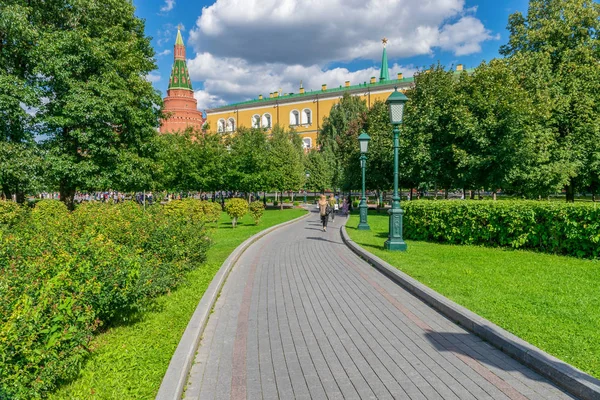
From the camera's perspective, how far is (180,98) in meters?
69.7

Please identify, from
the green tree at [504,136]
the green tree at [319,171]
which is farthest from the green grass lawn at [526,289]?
the green tree at [319,171]

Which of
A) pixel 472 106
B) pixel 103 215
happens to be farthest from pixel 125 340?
pixel 472 106

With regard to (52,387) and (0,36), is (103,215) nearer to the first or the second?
(52,387)

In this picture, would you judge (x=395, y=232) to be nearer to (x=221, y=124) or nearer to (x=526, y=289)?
(x=526, y=289)

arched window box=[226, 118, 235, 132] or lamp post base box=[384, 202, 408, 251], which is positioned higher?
arched window box=[226, 118, 235, 132]

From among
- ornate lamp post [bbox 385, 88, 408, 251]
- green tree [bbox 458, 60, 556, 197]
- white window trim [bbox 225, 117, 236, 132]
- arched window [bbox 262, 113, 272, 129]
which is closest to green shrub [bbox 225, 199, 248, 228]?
ornate lamp post [bbox 385, 88, 408, 251]

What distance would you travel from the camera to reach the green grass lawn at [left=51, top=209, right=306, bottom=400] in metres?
3.33

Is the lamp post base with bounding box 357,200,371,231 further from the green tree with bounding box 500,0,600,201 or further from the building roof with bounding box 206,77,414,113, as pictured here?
the building roof with bounding box 206,77,414,113

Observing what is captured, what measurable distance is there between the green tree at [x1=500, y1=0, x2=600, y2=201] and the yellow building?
152ft

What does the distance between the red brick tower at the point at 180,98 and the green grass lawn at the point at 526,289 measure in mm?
65227

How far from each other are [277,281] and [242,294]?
41.4 inches

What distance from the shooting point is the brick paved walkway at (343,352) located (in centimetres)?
339

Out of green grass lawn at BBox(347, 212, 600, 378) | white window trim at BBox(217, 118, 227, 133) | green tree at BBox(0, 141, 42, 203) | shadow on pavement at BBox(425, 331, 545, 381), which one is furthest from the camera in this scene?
white window trim at BBox(217, 118, 227, 133)

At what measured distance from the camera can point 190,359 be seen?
3.90 metres
